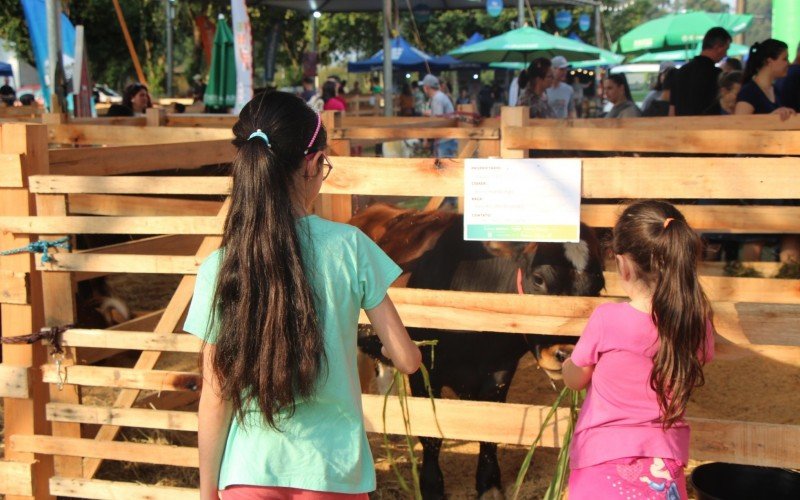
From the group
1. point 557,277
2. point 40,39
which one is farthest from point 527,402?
point 40,39

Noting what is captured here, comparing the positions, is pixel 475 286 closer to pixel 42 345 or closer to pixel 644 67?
pixel 42 345

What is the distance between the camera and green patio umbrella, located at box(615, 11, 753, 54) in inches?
671

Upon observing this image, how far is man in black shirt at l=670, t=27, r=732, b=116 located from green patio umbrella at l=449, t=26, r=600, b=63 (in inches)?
317

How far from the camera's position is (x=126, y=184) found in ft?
12.3

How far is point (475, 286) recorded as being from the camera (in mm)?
4352

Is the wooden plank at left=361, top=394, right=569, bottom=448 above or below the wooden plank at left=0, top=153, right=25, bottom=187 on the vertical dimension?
below

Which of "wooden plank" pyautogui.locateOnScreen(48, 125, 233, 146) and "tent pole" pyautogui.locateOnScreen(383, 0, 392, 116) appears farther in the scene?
"tent pole" pyautogui.locateOnScreen(383, 0, 392, 116)

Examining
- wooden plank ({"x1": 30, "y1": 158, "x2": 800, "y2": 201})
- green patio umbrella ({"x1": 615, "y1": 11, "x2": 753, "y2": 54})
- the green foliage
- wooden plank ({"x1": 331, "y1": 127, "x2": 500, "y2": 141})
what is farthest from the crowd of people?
the green foliage

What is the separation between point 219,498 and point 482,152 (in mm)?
3982

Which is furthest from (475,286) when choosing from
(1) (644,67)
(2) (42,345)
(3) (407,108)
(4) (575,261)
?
(1) (644,67)

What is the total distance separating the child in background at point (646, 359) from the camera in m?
2.56

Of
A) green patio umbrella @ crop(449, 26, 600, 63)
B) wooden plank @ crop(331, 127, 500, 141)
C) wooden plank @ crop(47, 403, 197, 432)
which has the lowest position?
wooden plank @ crop(47, 403, 197, 432)

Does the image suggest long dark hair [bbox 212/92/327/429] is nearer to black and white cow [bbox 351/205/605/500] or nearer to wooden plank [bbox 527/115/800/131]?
black and white cow [bbox 351/205/605/500]

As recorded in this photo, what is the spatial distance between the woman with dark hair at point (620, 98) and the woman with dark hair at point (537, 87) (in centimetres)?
81
